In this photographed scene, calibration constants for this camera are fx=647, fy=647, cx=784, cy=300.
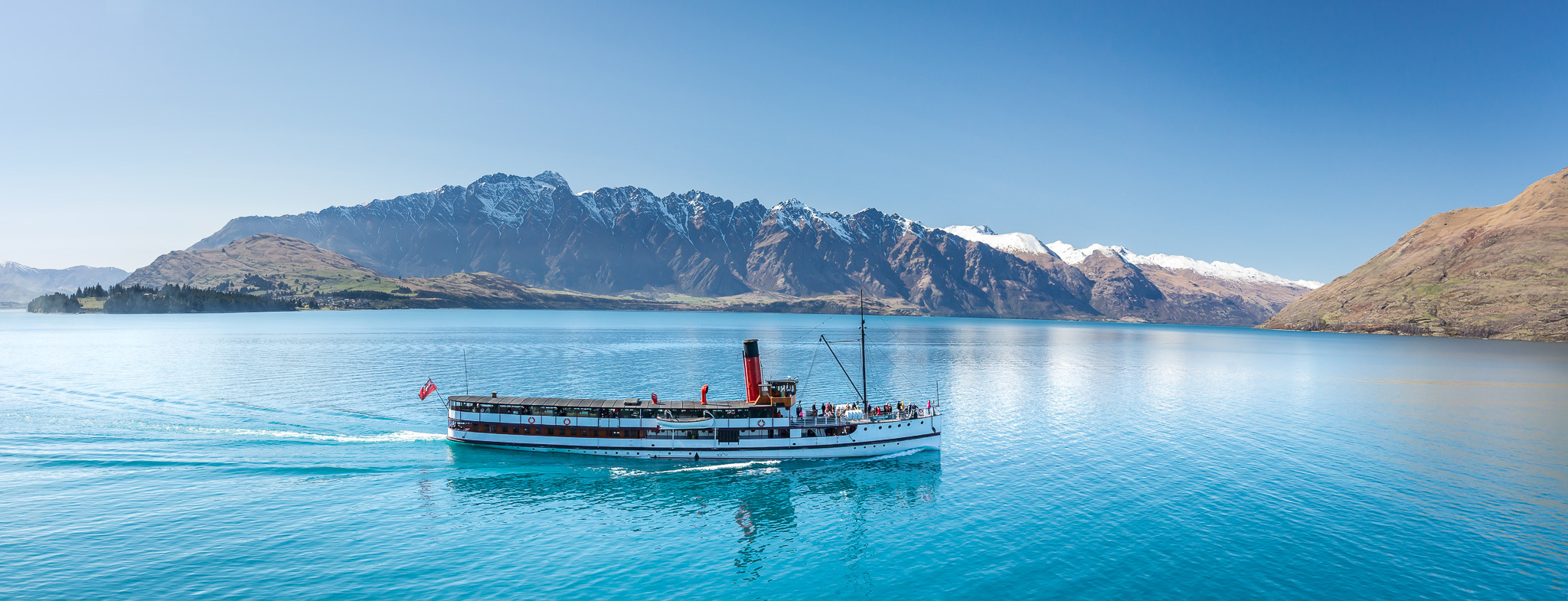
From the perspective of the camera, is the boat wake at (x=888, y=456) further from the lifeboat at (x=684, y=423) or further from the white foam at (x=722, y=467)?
the lifeboat at (x=684, y=423)

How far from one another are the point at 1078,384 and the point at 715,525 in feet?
265

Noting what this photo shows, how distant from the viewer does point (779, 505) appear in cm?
4144

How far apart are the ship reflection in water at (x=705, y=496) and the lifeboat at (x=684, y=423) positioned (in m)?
2.75

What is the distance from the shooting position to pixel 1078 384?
101 m

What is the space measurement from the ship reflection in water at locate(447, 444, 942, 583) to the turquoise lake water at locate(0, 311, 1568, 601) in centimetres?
24

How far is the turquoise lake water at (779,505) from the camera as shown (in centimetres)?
2988

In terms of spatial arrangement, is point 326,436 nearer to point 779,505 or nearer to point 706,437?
point 706,437

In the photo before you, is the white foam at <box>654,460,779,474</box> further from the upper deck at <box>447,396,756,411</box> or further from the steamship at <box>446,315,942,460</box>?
the upper deck at <box>447,396,756,411</box>

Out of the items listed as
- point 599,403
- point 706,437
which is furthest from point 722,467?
point 599,403

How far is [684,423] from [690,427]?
66 centimetres

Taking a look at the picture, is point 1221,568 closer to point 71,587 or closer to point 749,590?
point 749,590

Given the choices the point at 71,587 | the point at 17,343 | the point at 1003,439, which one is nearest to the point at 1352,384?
the point at 1003,439

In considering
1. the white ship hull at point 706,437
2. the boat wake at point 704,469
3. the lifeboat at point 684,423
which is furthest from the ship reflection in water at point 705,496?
the lifeboat at point 684,423

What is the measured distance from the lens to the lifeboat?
5044cm
